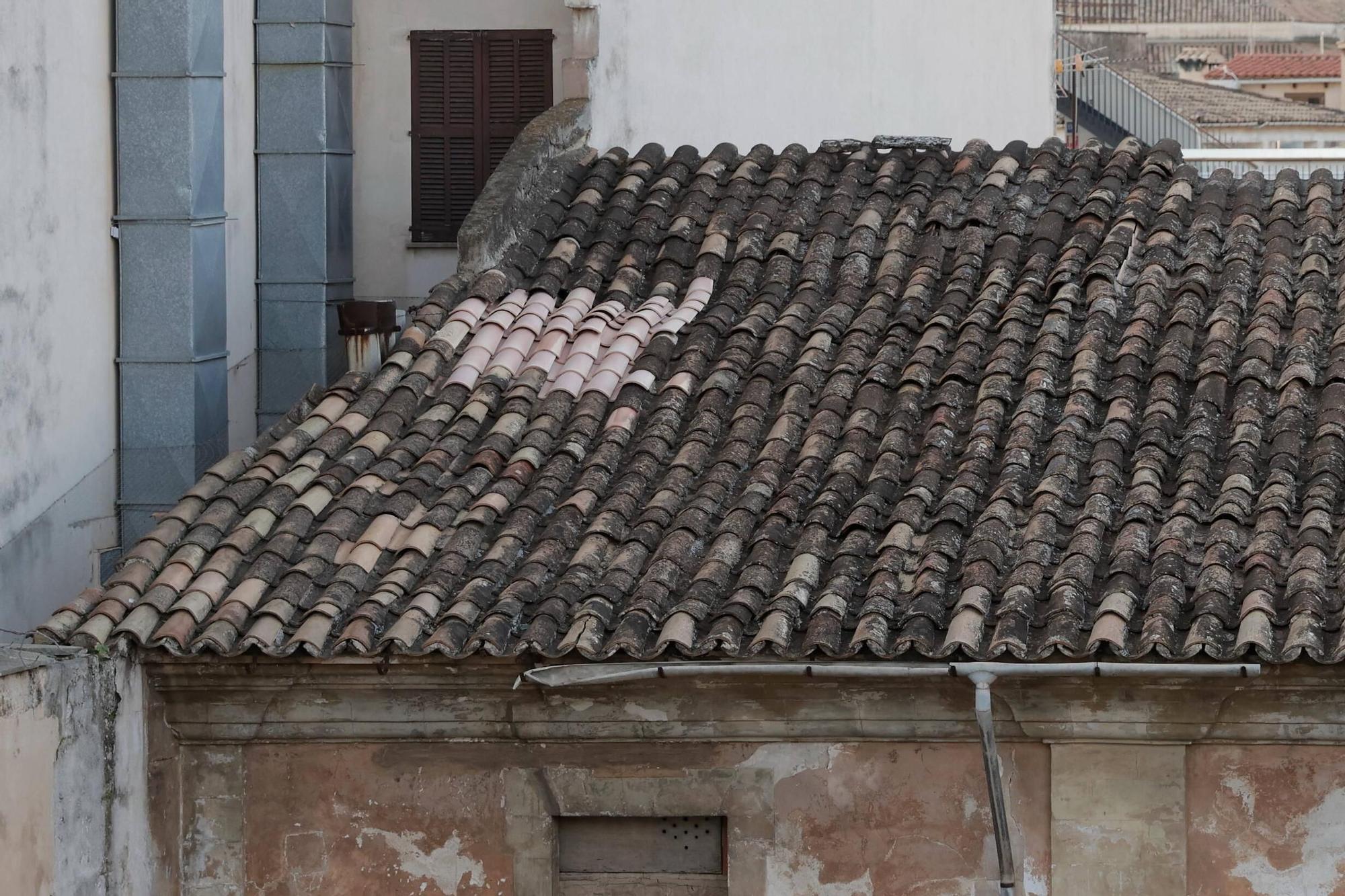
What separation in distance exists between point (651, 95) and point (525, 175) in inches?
86.8

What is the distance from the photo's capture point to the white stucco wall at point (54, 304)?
995 cm

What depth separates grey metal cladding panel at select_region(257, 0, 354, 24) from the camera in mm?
13000

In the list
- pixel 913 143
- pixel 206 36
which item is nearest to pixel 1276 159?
pixel 913 143

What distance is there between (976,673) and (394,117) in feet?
24.5

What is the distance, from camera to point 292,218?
13.1 m

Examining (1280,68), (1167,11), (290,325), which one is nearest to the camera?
(290,325)

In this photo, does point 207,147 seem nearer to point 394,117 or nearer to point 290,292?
point 290,292

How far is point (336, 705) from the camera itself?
9.62m

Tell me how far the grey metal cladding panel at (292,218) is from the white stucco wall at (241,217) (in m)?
0.07

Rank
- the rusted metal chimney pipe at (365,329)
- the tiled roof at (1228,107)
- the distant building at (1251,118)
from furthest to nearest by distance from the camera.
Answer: the tiled roof at (1228,107), the distant building at (1251,118), the rusted metal chimney pipe at (365,329)

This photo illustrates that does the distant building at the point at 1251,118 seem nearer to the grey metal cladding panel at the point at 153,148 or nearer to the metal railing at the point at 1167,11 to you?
the metal railing at the point at 1167,11

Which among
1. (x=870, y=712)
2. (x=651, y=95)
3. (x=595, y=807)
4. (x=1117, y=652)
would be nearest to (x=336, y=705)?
(x=595, y=807)

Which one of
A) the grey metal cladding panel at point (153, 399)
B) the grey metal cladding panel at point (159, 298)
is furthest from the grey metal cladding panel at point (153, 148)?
the grey metal cladding panel at point (153, 399)

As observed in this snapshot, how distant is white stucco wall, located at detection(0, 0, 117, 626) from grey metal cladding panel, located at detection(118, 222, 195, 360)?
10cm
